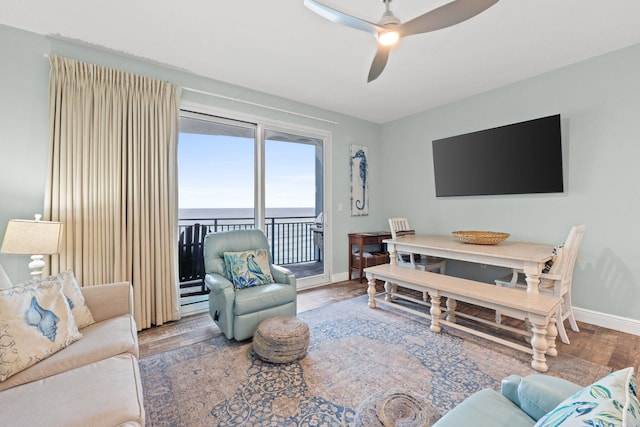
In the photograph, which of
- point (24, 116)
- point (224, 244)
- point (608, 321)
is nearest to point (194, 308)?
point (224, 244)

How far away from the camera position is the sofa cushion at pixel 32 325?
50.4 inches

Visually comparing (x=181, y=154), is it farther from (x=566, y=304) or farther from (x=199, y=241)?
(x=566, y=304)

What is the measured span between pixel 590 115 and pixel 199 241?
14.6 feet

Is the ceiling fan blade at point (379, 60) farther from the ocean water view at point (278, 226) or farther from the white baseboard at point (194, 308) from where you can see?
the white baseboard at point (194, 308)

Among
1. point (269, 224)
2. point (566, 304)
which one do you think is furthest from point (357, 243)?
point (566, 304)

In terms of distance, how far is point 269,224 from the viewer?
4531 millimetres

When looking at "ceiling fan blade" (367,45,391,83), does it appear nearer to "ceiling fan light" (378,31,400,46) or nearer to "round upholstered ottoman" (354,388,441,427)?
"ceiling fan light" (378,31,400,46)

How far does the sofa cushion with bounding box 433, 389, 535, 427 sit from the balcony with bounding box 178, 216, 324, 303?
301 centimetres

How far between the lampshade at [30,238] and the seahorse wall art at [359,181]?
354 cm

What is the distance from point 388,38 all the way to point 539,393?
2.17 m

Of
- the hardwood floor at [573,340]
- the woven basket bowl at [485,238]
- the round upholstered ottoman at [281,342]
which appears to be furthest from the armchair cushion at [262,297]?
the woven basket bowl at [485,238]

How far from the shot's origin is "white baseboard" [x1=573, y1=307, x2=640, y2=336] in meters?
2.54

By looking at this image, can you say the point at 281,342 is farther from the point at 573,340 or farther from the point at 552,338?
the point at 573,340

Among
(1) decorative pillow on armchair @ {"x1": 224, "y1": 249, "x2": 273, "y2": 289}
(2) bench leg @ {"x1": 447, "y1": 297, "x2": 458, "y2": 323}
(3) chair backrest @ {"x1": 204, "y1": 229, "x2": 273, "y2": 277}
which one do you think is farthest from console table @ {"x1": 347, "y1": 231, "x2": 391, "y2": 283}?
(1) decorative pillow on armchair @ {"x1": 224, "y1": 249, "x2": 273, "y2": 289}
